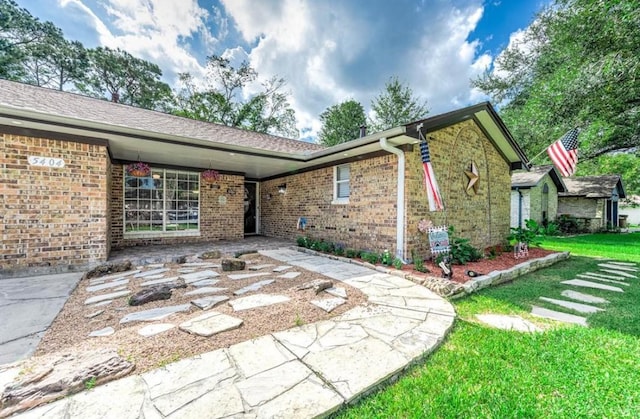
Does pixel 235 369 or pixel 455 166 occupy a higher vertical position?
pixel 455 166

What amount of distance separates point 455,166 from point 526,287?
9.99ft

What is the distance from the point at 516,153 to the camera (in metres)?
7.58

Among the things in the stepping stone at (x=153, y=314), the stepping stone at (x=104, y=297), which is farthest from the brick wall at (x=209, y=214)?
the stepping stone at (x=153, y=314)

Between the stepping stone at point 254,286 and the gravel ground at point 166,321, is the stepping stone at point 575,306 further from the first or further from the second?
the stepping stone at point 254,286

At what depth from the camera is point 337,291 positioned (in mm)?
3557

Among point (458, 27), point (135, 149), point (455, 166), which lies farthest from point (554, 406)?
point (458, 27)

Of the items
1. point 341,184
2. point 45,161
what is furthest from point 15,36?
point 341,184

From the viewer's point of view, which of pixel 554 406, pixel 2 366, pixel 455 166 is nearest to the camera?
pixel 554 406

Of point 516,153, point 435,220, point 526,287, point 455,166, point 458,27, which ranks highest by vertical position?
point 458,27

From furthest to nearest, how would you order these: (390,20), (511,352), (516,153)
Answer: (390,20), (516,153), (511,352)

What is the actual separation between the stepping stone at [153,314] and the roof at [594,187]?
21712 mm

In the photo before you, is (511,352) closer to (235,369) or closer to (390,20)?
(235,369)

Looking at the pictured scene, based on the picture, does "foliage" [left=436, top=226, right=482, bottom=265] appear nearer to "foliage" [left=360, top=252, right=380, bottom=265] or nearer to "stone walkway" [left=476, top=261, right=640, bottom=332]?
"foliage" [left=360, top=252, right=380, bottom=265]

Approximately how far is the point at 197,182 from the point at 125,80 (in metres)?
17.2
